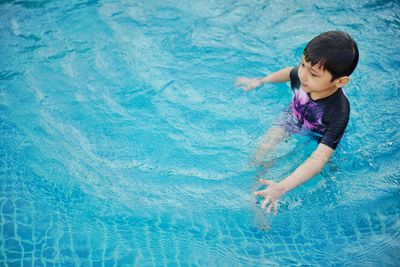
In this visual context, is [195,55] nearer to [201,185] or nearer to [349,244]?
[201,185]

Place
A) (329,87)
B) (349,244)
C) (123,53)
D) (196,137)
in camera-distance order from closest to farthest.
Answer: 1. (329,87)
2. (349,244)
3. (196,137)
4. (123,53)

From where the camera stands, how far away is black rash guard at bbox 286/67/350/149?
2.69m

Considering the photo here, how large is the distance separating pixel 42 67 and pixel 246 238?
2.96 metres

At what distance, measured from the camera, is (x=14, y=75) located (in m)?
4.24

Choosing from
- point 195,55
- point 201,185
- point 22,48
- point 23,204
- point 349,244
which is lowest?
point 349,244

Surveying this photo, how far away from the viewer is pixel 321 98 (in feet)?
9.14

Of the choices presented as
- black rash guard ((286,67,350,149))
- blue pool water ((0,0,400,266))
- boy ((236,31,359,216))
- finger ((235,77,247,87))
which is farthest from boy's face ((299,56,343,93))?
finger ((235,77,247,87))

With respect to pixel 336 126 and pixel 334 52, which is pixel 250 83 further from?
pixel 334 52

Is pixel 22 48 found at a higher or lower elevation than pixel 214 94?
higher

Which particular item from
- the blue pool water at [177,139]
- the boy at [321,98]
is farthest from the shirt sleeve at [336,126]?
the blue pool water at [177,139]

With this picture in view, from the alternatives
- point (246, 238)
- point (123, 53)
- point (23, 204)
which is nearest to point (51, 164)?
point (23, 204)

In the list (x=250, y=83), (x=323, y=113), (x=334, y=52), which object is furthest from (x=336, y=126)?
(x=250, y=83)

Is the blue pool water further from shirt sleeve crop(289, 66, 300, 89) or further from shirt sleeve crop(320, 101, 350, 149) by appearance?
shirt sleeve crop(320, 101, 350, 149)

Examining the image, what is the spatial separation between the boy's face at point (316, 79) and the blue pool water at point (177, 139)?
39.9 inches
